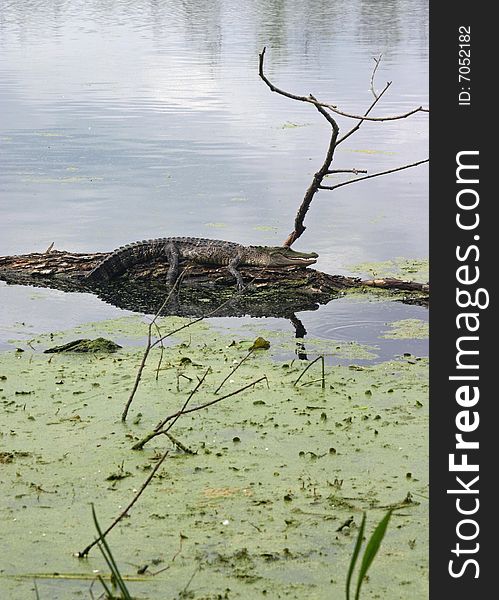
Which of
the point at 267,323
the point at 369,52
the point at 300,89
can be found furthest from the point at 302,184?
the point at 369,52

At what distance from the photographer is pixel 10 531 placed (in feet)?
12.0

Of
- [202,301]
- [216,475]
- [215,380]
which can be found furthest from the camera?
[202,301]

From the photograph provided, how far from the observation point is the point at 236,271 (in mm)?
7820

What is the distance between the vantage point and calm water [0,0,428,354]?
29.5ft

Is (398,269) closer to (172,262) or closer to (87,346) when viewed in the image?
(172,262)

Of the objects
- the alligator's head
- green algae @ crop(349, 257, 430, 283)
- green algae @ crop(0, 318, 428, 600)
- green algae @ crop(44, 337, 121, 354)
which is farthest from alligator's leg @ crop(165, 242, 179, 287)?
green algae @ crop(0, 318, 428, 600)

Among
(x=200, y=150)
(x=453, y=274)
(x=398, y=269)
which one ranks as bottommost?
(x=398, y=269)

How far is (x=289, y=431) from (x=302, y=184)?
7.09 metres

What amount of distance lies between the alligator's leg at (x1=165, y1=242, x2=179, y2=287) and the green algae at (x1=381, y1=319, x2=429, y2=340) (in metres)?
1.74

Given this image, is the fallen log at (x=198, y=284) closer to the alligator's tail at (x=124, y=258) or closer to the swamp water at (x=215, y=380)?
the alligator's tail at (x=124, y=258)

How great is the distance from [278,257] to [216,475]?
3.82m

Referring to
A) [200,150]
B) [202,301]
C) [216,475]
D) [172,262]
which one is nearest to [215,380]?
[216,475]

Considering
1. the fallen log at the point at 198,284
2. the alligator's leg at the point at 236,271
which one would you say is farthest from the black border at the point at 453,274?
the alligator's leg at the point at 236,271

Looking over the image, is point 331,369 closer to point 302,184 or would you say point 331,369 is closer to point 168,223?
point 168,223
